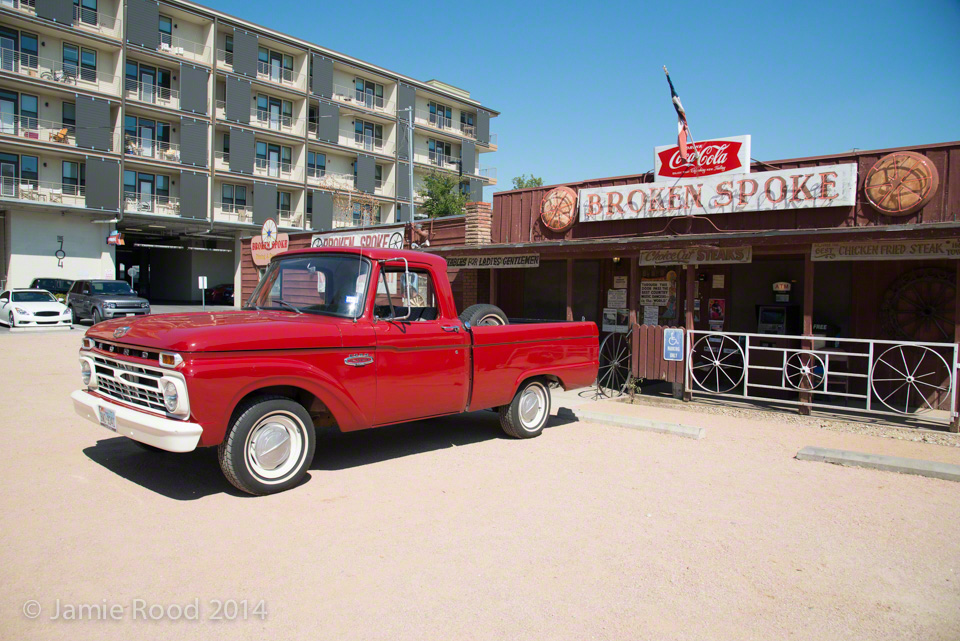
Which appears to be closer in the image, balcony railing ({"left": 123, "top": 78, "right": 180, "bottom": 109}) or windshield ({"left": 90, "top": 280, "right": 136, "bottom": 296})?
windshield ({"left": 90, "top": 280, "right": 136, "bottom": 296})

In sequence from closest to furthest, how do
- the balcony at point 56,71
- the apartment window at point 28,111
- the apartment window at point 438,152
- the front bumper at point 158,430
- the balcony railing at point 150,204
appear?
the front bumper at point 158,430, the balcony at point 56,71, the apartment window at point 28,111, the balcony railing at point 150,204, the apartment window at point 438,152

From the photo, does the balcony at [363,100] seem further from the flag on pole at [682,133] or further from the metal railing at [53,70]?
the flag on pole at [682,133]

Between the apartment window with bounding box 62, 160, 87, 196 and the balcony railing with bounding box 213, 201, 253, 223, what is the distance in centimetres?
752

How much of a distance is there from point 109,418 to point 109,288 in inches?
904

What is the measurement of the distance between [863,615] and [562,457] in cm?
356

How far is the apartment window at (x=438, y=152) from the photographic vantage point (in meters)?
55.3

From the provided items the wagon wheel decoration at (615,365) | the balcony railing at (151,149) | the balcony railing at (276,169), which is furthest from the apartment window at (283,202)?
the wagon wheel decoration at (615,365)

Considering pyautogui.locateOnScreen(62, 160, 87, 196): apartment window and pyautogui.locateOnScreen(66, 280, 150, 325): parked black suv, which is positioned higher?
pyautogui.locateOnScreen(62, 160, 87, 196): apartment window

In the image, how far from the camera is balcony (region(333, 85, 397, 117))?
48.3 meters

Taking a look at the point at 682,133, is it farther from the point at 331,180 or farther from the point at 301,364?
the point at 331,180

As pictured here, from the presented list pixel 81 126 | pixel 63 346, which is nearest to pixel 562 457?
pixel 63 346

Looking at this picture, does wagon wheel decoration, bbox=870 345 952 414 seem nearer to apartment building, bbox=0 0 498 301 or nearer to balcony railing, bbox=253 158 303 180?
apartment building, bbox=0 0 498 301

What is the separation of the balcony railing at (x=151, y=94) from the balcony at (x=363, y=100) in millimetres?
12013

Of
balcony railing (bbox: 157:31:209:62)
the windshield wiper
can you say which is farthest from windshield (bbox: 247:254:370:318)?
balcony railing (bbox: 157:31:209:62)
